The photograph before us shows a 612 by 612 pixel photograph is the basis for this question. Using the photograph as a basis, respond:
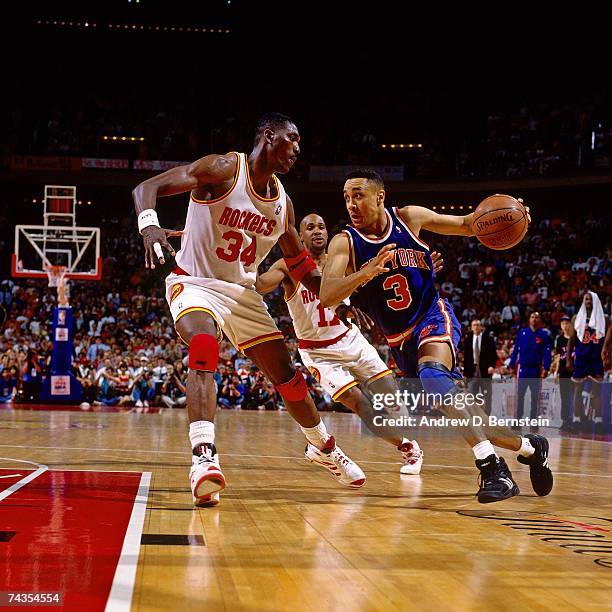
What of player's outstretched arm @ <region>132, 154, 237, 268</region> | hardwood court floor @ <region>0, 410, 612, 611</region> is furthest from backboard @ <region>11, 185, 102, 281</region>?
player's outstretched arm @ <region>132, 154, 237, 268</region>

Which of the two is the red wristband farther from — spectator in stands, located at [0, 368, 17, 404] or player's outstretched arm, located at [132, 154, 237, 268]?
spectator in stands, located at [0, 368, 17, 404]

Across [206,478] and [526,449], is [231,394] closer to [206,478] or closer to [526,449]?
[526,449]

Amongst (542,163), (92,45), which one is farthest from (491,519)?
(92,45)

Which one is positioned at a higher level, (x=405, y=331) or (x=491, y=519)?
(x=405, y=331)

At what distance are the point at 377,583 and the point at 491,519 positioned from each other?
142 cm

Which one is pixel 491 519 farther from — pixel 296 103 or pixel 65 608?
pixel 296 103

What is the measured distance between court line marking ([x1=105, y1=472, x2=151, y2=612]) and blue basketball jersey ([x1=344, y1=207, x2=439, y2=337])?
184 centimetres

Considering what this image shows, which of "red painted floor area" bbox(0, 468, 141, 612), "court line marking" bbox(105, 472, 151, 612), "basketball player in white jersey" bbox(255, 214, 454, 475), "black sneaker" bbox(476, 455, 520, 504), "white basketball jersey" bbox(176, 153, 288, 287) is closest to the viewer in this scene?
"court line marking" bbox(105, 472, 151, 612)

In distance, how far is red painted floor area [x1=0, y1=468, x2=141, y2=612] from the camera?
2.12 m

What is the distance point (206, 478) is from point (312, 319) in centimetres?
295

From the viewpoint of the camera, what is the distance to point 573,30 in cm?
2573

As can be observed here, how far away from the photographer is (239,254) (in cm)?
444

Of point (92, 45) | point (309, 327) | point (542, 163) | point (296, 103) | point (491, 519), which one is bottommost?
point (491, 519)

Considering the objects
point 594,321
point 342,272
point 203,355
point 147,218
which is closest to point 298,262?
point 342,272
